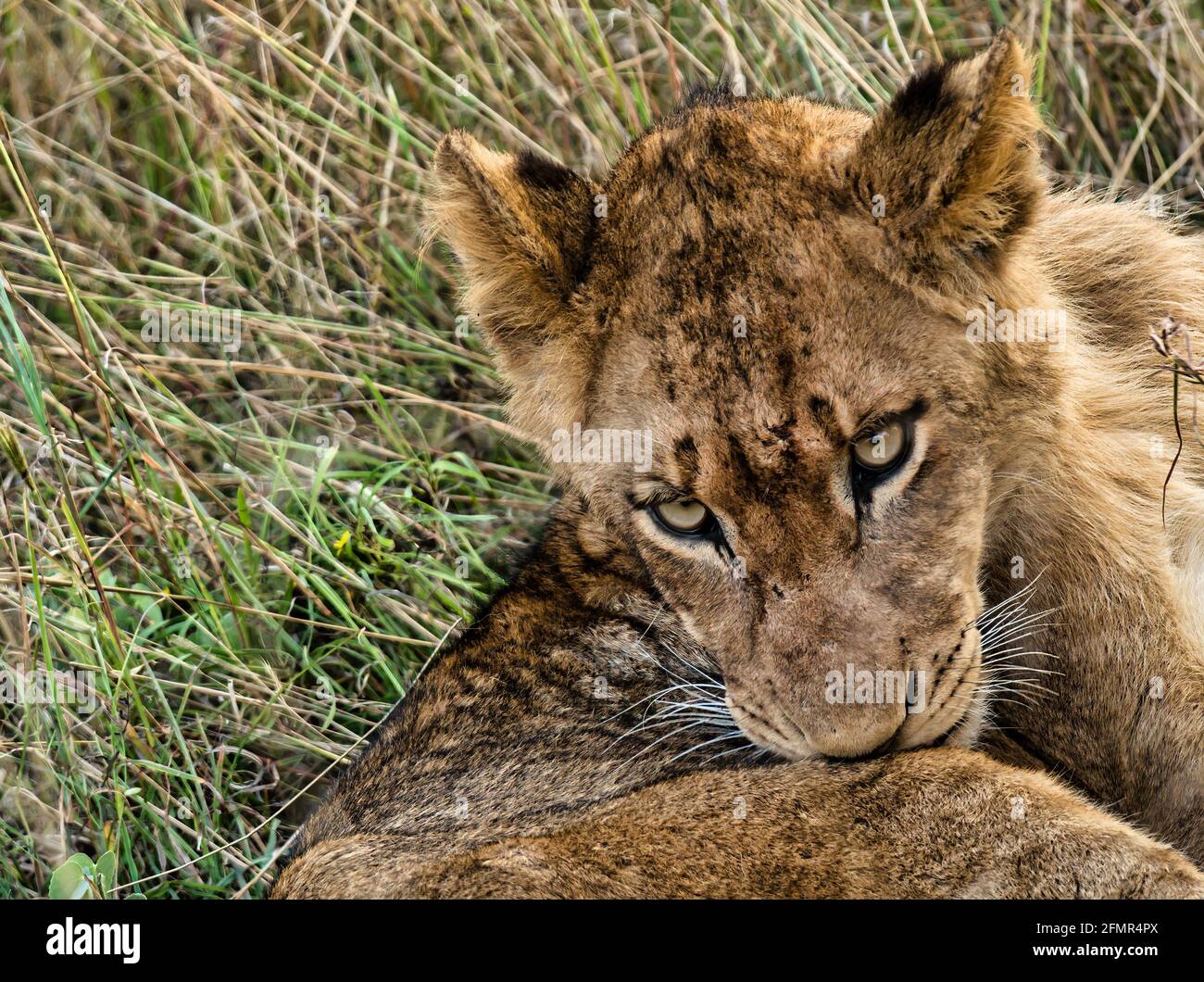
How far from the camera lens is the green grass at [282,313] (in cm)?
540

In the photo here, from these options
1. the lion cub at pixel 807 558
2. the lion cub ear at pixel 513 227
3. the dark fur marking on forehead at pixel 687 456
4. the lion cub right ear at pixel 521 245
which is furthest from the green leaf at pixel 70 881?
the dark fur marking on forehead at pixel 687 456

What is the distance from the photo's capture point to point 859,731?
353 cm

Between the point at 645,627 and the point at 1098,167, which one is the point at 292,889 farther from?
the point at 1098,167

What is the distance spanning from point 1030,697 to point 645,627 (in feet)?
3.46

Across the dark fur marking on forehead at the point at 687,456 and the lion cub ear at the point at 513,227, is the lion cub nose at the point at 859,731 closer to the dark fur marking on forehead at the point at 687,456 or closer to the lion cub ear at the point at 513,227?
the dark fur marking on forehead at the point at 687,456

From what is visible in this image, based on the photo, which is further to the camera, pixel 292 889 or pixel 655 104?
pixel 655 104

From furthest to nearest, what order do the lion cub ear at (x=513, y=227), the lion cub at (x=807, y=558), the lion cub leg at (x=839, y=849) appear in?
the lion cub ear at (x=513, y=227) < the lion cub at (x=807, y=558) < the lion cub leg at (x=839, y=849)

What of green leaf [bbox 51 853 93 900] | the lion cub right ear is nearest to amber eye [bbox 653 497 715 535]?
the lion cub right ear

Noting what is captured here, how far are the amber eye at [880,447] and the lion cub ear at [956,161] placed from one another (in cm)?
45

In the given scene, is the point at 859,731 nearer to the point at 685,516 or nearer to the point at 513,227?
the point at 685,516

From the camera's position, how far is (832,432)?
3.62m

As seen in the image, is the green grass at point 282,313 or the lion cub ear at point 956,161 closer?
the lion cub ear at point 956,161

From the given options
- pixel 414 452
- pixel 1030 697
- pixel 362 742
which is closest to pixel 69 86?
pixel 414 452
